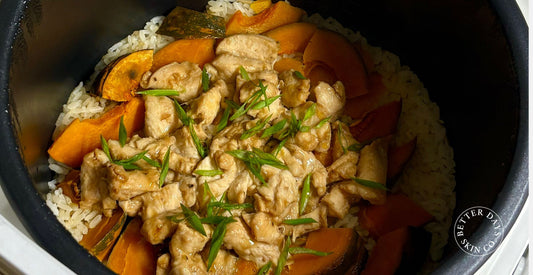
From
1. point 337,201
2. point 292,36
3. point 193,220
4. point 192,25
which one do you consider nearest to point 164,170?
point 193,220

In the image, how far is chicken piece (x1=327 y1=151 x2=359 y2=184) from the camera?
70.5 inches

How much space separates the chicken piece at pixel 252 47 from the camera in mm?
1997

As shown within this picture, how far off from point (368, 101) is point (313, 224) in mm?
560

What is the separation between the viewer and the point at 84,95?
2.00m

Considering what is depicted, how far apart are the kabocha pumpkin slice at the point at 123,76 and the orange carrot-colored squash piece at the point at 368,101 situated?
720 millimetres

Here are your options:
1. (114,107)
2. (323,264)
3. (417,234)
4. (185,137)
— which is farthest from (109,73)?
(417,234)

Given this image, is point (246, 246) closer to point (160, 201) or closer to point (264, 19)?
point (160, 201)

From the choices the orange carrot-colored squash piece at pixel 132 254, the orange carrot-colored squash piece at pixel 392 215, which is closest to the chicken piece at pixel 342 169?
the orange carrot-colored squash piece at pixel 392 215

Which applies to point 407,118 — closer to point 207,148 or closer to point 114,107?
point 207,148

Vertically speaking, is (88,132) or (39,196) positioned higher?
(39,196)

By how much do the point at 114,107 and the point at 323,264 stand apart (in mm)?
868

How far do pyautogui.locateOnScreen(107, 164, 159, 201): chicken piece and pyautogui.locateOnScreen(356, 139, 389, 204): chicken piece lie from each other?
24.5 inches

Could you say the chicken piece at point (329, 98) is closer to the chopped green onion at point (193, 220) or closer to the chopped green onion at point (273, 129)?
the chopped green onion at point (273, 129)

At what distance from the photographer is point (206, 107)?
1812 mm
